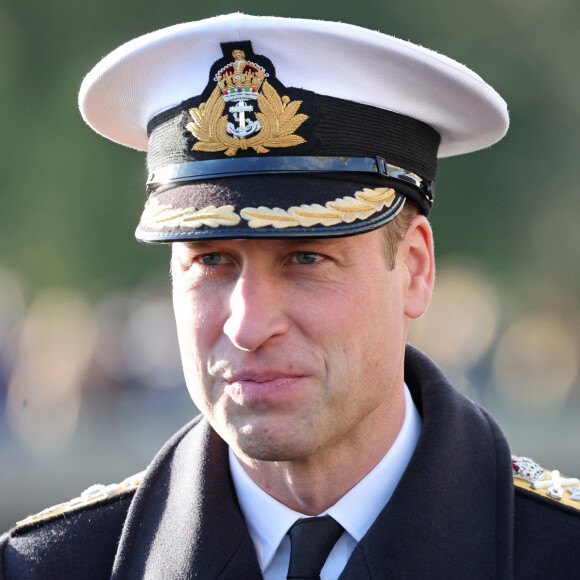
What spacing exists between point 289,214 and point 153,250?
290 inches

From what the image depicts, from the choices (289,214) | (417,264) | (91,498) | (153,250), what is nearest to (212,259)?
(289,214)

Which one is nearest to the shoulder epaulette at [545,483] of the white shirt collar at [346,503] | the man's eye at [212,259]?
the white shirt collar at [346,503]

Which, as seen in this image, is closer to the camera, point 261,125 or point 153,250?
point 261,125

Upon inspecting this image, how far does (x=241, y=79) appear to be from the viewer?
207 centimetres

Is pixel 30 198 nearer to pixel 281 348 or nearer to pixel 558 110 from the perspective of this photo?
pixel 558 110

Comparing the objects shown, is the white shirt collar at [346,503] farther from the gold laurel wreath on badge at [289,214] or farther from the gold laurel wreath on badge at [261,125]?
the gold laurel wreath on badge at [261,125]

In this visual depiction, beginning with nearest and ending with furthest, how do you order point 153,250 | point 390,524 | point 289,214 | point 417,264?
point 289,214
point 390,524
point 417,264
point 153,250

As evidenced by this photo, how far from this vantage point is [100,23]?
9062mm

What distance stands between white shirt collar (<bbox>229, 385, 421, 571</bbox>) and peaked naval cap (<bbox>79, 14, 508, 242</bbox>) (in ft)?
1.90

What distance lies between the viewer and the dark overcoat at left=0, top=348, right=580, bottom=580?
6.62ft

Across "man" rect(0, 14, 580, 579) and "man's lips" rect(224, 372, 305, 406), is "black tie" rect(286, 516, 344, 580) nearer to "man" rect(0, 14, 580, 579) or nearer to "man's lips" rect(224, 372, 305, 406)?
"man" rect(0, 14, 580, 579)

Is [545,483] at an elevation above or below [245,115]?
below

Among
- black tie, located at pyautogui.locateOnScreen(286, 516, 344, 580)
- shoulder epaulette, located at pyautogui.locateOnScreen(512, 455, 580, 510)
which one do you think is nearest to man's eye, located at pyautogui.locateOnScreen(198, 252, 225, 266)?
black tie, located at pyautogui.locateOnScreen(286, 516, 344, 580)

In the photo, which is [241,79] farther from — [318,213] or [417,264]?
[417,264]
